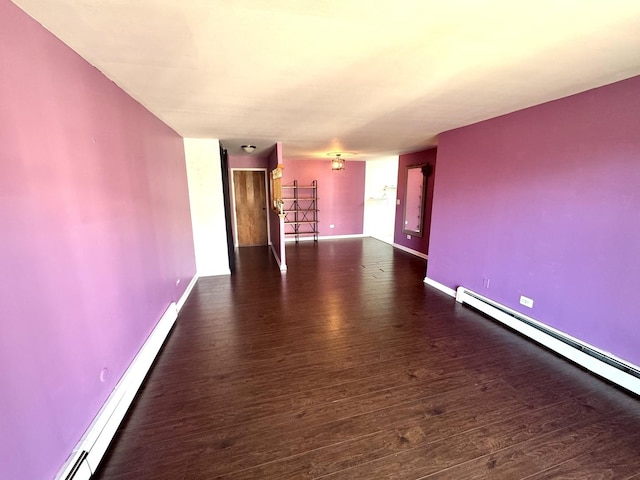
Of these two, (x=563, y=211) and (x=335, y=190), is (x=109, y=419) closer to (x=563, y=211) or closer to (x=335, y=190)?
(x=563, y=211)

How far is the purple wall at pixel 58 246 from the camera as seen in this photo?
1097 mm

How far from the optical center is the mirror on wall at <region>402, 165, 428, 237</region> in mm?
5758

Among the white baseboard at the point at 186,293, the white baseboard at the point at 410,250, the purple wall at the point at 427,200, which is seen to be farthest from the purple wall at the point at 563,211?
the white baseboard at the point at 186,293

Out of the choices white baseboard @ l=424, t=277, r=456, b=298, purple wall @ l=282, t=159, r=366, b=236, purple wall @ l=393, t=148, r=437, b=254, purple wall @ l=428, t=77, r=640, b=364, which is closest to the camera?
purple wall @ l=428, t=77, r=640, b=364

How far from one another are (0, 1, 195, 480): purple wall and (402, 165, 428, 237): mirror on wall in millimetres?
5169

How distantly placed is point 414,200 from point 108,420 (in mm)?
6016

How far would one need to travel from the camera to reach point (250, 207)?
A: 7219mm

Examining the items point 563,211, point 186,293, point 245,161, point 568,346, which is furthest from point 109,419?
point 245,161

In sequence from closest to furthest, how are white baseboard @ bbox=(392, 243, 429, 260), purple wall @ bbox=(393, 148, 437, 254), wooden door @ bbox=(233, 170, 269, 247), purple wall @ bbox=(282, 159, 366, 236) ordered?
purple wall @ bbox=(393, 148, 437, 254)
white baseboard @ bbox=(392, 243, 429, 260)
wooden door @ bbox=(233, 170, 269, 247)
purple wall @ bbox=(282, 159, 366, 236)

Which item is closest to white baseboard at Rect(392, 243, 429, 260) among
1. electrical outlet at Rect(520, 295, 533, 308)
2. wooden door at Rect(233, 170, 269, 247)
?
electrical outlet at Rect(520, 295, 533, 308)

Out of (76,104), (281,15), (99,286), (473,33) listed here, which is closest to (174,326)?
(99,286)

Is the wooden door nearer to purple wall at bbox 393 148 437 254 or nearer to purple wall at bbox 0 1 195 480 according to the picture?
purple wall at bbox 393 148 437 254

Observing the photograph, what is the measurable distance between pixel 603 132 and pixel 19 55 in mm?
3729

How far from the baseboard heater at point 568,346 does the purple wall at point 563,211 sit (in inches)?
2.9
